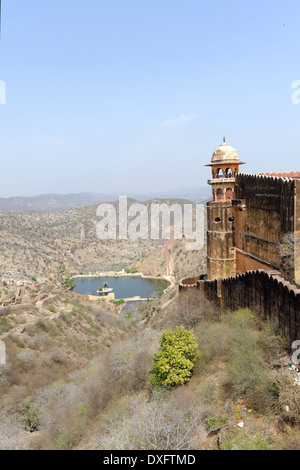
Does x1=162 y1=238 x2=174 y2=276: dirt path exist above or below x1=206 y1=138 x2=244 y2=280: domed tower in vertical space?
below

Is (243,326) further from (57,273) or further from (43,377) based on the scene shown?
(57,273)

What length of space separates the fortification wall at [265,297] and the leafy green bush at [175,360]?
8.38ft

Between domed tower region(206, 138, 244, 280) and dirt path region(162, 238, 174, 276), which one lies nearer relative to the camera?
domed tower region(206, 138, 244, 280)

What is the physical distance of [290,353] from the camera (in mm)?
9234

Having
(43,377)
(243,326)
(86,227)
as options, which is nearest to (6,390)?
(43,377)

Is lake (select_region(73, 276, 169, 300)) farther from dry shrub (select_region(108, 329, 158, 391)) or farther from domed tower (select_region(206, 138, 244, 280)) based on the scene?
dry shrub (select_region(108, 329, 158, 391))

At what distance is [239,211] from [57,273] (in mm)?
58696

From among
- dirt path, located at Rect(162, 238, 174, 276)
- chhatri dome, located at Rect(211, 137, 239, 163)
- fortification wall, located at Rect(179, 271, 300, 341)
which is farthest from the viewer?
dirt path, located at Rect(162, 238, 174, 276)

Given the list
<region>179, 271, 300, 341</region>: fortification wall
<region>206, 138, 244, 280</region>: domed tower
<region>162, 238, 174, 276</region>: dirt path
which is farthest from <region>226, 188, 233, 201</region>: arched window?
<region>162, 238, 174, 276</region>: dirt path

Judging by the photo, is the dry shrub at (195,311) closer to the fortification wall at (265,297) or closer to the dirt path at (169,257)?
the fortification wall at (265,297)

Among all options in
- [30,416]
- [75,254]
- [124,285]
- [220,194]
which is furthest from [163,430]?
[75,254]

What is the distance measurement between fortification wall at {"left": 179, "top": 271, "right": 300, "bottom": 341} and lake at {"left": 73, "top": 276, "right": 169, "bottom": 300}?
4587 centimetres

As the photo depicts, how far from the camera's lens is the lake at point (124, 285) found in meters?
63.4

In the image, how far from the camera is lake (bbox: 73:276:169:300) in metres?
63.4
